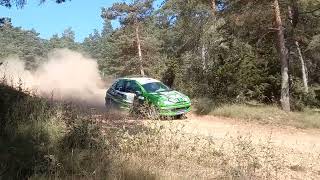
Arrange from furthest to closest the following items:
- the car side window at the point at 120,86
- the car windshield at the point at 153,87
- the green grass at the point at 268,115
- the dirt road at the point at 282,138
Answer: the car side window at the point at 120,86 < the car windshield at the point at 153,87 < the green grass at the point at 268,115 < the dirt road at the point at 282,138

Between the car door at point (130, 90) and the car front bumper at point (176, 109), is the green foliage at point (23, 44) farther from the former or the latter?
the car front bumper at point (176, 109)

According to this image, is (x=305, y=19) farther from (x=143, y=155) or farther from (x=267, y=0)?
(x=143, y=155)

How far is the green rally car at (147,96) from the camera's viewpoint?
18.5 m

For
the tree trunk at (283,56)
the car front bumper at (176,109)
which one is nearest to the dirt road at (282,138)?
the car front bumper at (176,109)

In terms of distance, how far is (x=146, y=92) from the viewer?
766 inches

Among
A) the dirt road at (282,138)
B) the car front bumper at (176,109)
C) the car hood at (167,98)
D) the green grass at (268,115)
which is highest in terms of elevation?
the car hood at (167,98)

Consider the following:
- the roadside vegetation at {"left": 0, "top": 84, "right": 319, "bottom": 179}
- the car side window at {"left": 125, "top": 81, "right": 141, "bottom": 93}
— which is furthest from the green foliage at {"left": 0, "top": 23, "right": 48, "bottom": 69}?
the roadside vegetation at {"left": 0, "top": 84, "right": 319, "bottom": 179}

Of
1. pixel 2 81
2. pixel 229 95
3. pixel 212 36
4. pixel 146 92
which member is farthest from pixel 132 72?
pixel 2 81

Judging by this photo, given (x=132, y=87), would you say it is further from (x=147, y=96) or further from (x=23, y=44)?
(x=23, y=44)

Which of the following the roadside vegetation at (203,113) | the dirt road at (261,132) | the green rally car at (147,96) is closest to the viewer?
the roadside vegetation at (203,113)

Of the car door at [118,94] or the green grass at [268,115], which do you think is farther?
the car door at [118,94]

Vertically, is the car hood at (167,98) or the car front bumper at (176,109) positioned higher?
the car hood at (167,98)

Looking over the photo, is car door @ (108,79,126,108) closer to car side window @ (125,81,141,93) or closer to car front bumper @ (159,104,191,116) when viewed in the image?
car side window @ (125,81,141,93)

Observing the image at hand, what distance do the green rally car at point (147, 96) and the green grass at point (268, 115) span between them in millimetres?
2115
